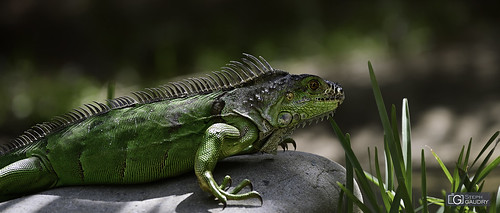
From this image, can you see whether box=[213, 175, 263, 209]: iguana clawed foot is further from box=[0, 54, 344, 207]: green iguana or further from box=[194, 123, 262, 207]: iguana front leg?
box=[0, 54, 344, 207]: green iguana

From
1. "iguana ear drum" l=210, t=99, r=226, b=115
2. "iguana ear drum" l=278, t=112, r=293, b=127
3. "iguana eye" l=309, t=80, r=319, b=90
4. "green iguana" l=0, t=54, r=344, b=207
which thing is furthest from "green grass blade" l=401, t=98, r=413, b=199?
"iguana ear drum" l=210, t=99, r=226, b=115

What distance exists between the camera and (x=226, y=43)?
11086 millimetres

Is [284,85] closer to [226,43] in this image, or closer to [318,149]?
[318,149]

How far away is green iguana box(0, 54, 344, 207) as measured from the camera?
3.72 metres

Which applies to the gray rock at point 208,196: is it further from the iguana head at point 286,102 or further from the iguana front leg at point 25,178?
the iguana head at point 286,102

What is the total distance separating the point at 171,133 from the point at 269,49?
7.32m

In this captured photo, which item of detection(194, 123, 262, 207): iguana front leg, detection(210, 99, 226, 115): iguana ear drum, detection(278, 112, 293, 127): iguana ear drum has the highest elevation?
detection(210, 99, 226, 115): iguana ear drum

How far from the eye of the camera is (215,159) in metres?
3.49

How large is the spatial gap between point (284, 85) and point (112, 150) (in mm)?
1372

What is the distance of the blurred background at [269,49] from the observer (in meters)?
8.68

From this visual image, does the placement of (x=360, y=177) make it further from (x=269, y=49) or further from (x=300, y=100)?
(x=269, y=49)

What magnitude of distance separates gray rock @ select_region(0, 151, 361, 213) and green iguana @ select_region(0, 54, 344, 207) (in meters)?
0.10

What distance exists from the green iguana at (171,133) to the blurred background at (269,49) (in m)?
4.33

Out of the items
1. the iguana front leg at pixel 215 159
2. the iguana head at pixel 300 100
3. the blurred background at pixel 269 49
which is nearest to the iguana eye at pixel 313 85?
the iguana head at pixel 300 100
